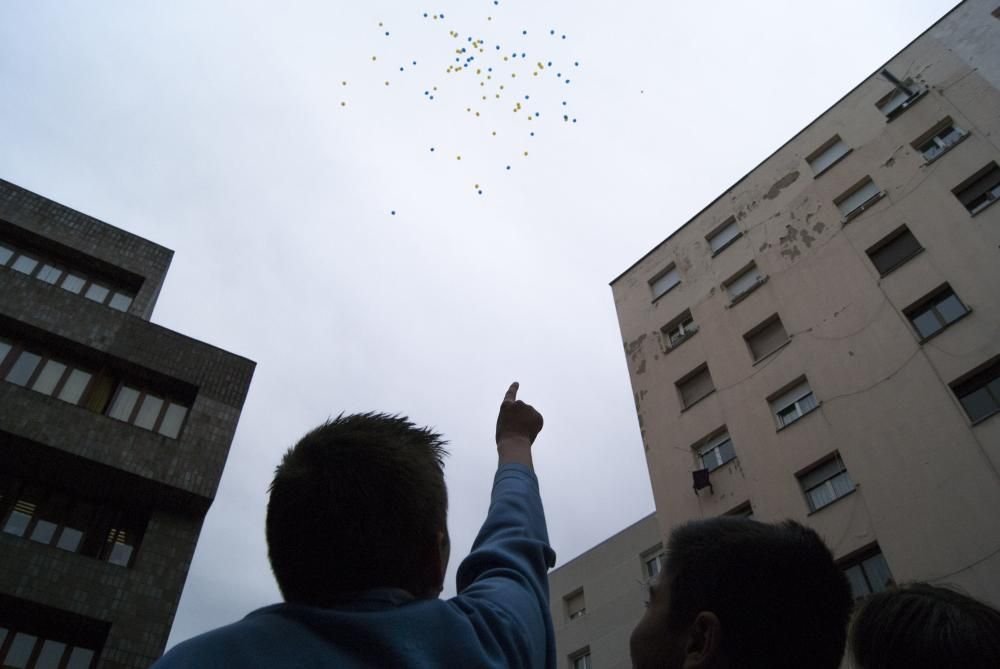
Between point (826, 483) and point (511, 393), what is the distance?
1382 cm

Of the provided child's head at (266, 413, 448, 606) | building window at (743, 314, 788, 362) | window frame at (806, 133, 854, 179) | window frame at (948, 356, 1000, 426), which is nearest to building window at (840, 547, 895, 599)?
window frame at (948, 356, 1000, 426)

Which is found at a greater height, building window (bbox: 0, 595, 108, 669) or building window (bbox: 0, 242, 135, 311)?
building window (bbox: 0, 242, 135, 311)

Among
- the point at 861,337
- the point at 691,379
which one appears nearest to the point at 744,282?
the point at 691,379

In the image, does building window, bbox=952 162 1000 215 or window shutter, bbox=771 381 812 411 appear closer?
building window, bbox=952 162 1000 215

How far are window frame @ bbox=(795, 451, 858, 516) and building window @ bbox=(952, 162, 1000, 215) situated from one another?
6.41 meters

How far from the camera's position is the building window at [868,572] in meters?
12.6

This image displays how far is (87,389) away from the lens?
61.8 ft

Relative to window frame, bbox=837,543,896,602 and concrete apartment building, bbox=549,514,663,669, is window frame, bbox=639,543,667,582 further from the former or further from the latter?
window frame, bbox=837,543,896,602

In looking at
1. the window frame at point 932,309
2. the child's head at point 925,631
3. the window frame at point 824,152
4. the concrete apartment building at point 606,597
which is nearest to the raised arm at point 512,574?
the child's head at point 925,631

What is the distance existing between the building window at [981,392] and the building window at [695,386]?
6.17 m

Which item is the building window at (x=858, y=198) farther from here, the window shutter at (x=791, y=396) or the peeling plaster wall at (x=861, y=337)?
the window shutter at (x=791, y=396)

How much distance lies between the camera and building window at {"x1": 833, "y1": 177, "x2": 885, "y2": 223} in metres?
18.2

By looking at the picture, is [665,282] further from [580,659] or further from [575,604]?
[580,659]

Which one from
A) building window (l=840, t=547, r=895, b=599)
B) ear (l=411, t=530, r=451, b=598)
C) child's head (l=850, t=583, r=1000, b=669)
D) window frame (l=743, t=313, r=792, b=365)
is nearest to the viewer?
ear (l=411, t=530, r=451, b=598)
